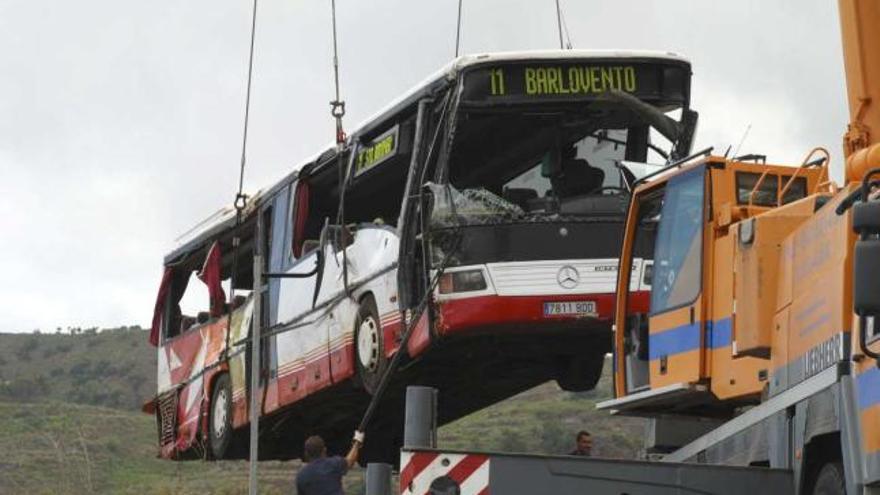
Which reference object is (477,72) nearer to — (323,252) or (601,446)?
(323,252)

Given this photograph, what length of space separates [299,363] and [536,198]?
12.2 ft

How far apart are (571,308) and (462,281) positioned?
2.79 feet

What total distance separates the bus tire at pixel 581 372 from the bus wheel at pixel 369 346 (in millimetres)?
1548

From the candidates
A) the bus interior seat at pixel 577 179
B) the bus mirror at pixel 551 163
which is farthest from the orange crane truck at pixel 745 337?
the bus mirror at pixel 551 163

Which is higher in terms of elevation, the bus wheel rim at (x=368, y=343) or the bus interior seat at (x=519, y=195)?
the bus interior seat at (x=519, y=195)

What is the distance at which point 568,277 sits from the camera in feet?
51.0

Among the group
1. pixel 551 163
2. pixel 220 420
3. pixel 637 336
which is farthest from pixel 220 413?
pixel 637 336

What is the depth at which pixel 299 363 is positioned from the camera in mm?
19078

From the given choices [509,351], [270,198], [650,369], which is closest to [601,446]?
[270,198]

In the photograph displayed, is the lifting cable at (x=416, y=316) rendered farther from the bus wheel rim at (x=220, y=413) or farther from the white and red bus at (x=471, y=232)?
the bus wheel rim at (x=220, y=413)

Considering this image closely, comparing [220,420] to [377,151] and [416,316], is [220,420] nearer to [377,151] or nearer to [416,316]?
[377,151]

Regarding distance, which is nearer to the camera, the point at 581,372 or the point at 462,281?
the point at 462,281

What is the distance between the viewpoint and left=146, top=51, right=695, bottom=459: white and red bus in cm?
1556

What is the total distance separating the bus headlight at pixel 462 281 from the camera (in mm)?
15617
